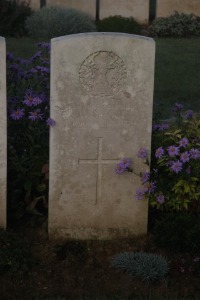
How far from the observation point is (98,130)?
4688mm

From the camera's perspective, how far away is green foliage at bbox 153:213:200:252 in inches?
181

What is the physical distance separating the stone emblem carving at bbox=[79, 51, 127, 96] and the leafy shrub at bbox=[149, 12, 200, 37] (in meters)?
12.2

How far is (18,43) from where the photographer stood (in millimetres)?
13859

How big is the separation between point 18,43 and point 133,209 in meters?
9.57

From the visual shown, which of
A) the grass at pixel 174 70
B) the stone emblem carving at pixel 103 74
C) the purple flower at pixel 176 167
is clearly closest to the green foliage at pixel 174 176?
the purple flower at pixel 176 167

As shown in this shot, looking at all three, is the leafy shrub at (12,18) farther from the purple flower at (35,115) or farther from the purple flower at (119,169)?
the purple flower at (119,169)

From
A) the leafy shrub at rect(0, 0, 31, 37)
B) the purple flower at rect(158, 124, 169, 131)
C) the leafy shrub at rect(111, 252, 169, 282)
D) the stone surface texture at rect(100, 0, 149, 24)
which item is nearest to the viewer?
the leafy shrub at rect(111, 252, 169, 282)

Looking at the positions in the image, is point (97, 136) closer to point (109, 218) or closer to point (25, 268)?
point (109, 218)

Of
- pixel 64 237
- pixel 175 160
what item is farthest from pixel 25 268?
pixel 175 160

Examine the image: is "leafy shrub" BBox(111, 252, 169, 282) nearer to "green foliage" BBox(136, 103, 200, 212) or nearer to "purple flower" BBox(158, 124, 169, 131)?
"green foliage" BBox(136, 103, 200, 212)

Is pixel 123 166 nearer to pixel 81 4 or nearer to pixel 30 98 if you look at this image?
pixel 30 98

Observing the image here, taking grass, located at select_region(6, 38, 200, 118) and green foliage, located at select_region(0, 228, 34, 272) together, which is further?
grass, located at select_region(6, 38, 200, 118)

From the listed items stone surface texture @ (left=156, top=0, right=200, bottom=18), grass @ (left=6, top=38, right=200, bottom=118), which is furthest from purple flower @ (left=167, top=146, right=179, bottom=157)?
stone surface texture @ (left=156, top=0, right=200, bottom=18)

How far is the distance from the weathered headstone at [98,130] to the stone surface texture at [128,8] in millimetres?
13277
